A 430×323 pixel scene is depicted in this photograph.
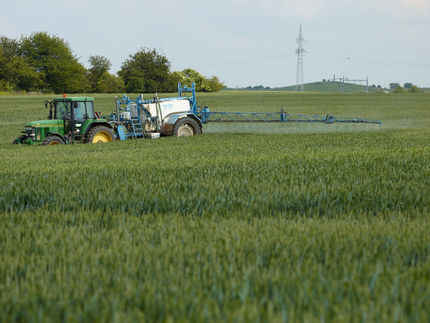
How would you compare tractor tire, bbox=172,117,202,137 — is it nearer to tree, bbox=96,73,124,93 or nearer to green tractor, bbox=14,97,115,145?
green tractor, bbox=14,97,115,145

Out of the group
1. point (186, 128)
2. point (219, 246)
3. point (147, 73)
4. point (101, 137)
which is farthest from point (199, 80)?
point (219, 246)

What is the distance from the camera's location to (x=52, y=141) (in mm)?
16266

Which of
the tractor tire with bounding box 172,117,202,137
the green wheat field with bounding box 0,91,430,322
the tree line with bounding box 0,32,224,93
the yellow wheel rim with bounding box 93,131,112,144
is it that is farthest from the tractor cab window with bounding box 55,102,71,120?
the tree line with bounding box 0,32,224,93

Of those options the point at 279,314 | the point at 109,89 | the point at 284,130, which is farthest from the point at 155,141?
the point at 109,89

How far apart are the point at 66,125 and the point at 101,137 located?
1465mm

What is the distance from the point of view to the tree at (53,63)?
74.8 m

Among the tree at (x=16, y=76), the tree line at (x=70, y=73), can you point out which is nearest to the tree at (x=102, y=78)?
the tree line at (x=70, y=73)

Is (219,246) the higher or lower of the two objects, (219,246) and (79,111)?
the lower

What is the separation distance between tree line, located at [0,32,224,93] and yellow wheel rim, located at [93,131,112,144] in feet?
184

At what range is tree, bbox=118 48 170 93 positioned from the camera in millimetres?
73875

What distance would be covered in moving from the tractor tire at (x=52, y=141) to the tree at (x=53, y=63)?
61.1 metres

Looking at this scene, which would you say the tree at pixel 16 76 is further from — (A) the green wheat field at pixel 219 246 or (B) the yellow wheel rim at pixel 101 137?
(A) the green wheat field at pixel 219 246

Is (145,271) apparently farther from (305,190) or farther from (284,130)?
(284,130)

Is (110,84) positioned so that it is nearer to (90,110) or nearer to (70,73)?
(70,73)
